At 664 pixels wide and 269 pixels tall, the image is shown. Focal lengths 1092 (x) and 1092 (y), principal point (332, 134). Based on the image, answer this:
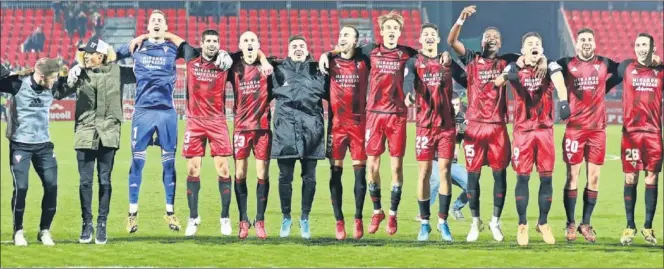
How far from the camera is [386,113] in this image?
1139cm

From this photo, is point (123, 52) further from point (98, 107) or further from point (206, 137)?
point (206, 137)

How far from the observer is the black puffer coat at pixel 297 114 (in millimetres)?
10922

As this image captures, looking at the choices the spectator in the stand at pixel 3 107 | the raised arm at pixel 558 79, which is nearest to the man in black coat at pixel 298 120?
the raised arm at pixel 558 79

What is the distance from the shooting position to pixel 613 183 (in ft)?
64.2

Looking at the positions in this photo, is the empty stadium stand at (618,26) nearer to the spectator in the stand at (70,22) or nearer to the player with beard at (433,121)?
the spectator in the stand at (70,22)

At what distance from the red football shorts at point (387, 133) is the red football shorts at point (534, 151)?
1.17 meters

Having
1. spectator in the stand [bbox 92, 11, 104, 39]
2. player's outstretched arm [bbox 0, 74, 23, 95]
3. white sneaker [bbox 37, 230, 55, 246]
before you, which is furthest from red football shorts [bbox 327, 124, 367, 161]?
spectator in the stand [bbox 92, 11, 104, 39]

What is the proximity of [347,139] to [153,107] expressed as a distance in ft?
6.84

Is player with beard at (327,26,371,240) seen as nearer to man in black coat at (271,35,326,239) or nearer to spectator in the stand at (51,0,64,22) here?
man in black coat at (271,35,326,239)

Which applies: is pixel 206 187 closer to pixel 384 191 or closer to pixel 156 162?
pixel 384 191

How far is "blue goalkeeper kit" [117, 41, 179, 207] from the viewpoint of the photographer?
37.6 ft

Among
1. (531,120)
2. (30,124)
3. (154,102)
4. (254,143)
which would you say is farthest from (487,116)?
(30,124)

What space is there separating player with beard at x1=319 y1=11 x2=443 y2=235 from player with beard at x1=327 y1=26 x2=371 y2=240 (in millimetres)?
89

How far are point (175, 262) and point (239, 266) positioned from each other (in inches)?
23.8
